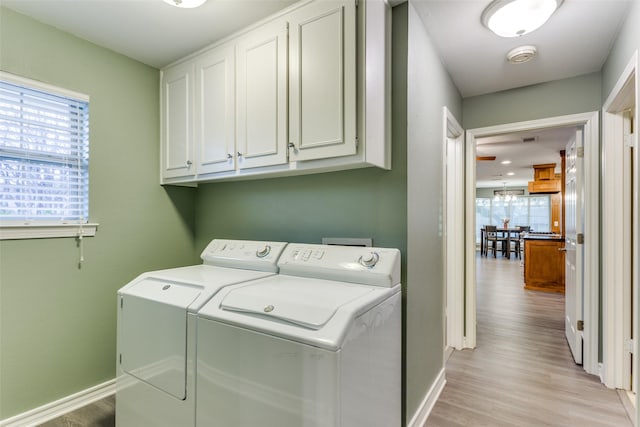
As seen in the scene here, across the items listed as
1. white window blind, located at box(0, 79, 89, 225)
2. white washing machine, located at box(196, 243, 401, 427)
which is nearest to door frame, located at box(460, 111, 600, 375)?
white washing machine, located at box(196, 243, 401, 427)

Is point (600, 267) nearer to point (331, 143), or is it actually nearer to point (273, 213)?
point (331, 143)

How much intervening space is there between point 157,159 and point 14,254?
1063 mm

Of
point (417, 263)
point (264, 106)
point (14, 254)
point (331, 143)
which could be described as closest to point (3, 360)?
point (14, 254)

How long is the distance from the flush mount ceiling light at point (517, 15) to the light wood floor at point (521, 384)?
2311 millimetres

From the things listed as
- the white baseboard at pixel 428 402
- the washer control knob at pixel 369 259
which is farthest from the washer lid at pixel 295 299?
the white baseboard at pixel 428 402

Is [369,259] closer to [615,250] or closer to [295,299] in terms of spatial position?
[295,299]

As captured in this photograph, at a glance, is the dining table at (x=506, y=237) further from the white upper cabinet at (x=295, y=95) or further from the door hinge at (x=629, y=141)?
the white upper cabinet at (x=295, y=95)

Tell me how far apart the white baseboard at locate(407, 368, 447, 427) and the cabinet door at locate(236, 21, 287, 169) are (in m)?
1.65

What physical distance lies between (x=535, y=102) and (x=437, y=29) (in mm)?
1392

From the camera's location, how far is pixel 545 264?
529 cm

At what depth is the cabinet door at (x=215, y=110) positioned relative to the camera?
2.03m

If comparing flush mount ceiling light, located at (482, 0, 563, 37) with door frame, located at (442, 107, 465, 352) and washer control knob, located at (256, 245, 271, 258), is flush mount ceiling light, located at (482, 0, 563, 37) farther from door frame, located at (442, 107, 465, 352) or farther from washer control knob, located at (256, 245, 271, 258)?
washer control knob, located at (256, 245, 271, 258)

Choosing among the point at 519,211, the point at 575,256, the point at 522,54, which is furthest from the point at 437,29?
the point at 519,211

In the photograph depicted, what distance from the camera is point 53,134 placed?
2.00 metres
